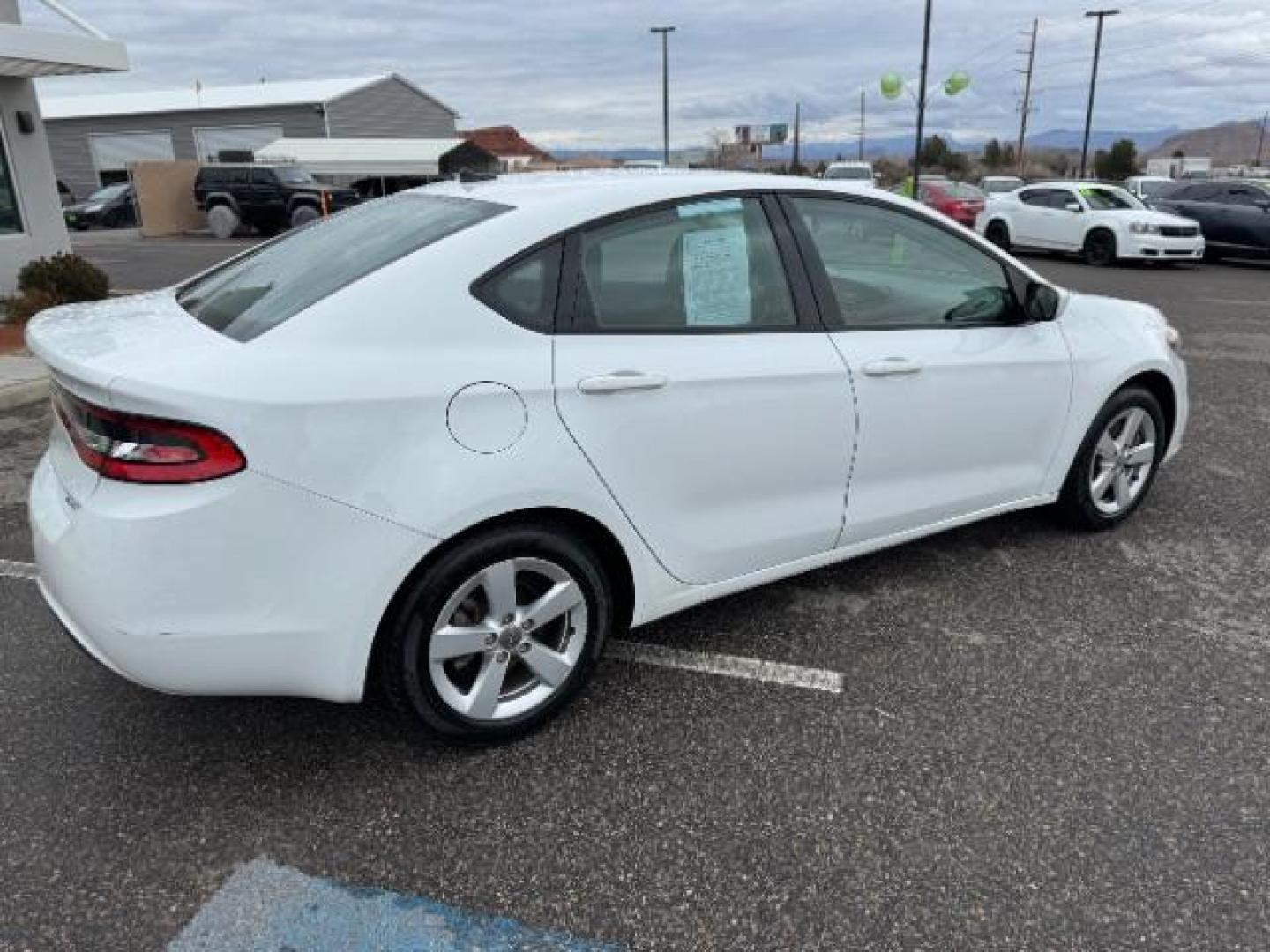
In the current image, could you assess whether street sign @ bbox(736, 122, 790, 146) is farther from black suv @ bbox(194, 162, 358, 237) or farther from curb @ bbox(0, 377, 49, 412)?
curb @ bbox(0, 377, 49, 412)

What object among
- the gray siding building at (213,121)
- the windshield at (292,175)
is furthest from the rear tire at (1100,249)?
the gray siding building at (213,121)

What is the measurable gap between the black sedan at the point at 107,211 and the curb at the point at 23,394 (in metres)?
26.0

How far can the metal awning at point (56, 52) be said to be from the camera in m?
9.70

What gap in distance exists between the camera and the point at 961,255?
3535mm

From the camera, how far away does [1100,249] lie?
1689 centimetres

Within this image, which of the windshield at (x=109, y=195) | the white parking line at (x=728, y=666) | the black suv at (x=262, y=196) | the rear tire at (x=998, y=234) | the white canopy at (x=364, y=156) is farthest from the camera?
the windshield at (x=109, y=195)

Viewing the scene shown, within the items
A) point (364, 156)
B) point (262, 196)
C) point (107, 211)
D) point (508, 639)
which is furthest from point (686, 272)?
point (107, 211)

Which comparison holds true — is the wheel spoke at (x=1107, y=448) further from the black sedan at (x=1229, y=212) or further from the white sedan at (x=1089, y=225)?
the black sedan at (x=1229, y=212)

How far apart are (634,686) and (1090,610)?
180 centimetres

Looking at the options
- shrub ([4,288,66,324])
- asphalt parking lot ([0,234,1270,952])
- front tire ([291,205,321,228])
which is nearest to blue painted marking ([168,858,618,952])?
asphalt parking lot ([0,234,1270,952])

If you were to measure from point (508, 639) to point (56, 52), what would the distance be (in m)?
10.7

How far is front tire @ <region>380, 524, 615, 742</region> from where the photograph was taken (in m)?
2.47

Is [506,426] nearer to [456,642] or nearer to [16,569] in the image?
[456,642]

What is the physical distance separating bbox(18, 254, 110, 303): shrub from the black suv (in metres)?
14.3
